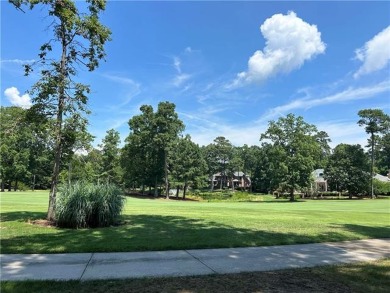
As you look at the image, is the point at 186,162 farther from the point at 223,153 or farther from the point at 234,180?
the point at 234,180

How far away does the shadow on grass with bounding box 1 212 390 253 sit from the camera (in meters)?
8.46

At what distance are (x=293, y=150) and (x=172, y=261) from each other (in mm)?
52131

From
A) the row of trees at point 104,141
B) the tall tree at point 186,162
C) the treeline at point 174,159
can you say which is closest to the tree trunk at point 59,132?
the row of trees at point 104,141

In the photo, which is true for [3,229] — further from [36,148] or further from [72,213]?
[36,148]

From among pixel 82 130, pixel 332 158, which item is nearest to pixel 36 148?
pixel 332 158

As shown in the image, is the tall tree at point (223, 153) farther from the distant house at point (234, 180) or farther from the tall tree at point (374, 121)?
the tall tree at point (374, 121)

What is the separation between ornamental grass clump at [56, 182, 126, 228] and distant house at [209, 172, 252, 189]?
108 m

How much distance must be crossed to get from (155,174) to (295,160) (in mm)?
26945

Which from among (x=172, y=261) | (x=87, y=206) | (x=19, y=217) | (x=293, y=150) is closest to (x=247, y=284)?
(x=172, y=261)

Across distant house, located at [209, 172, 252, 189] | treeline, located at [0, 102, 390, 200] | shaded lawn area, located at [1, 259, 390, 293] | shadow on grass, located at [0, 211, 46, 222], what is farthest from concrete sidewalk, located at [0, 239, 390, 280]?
distant house, located at [209, 172, 252, 189]

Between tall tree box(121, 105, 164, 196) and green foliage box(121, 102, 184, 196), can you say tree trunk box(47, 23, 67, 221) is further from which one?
tall tree box(121, 105, 164, 196)

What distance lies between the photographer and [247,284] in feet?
19.0

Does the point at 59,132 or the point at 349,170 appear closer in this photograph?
the point at 59,132

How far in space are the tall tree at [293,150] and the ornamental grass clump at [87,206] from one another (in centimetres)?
4447
